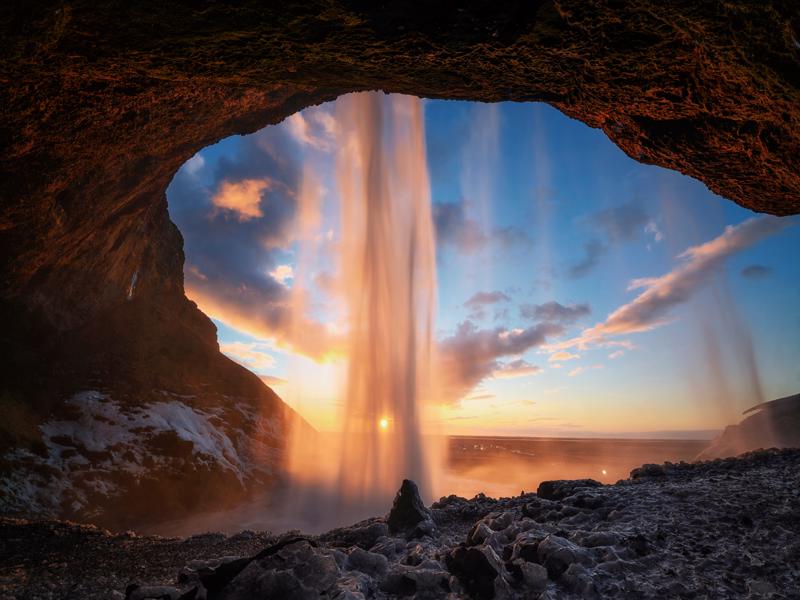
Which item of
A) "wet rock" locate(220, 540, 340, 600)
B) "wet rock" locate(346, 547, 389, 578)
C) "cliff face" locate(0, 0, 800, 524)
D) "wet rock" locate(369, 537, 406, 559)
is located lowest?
"wet rock" locate(369, 537, 406, 559)

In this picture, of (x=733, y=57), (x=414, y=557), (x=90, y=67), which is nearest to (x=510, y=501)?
(x=414, y=557)

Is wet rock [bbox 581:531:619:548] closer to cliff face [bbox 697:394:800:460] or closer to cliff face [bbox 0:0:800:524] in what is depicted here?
cliff face [bbox 0:0:800:524]

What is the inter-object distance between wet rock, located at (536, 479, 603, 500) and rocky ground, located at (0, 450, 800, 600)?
0.08m

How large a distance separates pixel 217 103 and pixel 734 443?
47.8 metres

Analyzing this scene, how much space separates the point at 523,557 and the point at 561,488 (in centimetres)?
556

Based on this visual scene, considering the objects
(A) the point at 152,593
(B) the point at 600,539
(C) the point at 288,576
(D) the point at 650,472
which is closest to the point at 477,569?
(B) the point at 600,539

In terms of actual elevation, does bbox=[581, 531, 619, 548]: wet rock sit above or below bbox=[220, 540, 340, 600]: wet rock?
above

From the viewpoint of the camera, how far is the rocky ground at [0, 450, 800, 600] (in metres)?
4.83

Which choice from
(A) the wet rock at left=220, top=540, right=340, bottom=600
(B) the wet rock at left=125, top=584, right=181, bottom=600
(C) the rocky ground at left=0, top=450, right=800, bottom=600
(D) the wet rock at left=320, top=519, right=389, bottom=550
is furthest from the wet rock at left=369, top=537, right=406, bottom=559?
(B) the wet rock at left=125, top=584, right=181, bottom=600

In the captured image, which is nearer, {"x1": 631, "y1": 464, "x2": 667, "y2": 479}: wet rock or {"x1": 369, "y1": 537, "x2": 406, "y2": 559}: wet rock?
{"x1": 369, "y1": 537, "x2": 406, "y2": 559}: wet rock

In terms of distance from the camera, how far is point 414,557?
6625mm

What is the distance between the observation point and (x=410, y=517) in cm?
997

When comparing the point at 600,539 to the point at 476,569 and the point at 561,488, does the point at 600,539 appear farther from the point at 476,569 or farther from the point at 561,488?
the point at 561,488

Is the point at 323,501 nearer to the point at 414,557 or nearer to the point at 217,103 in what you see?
the point at 414,557
